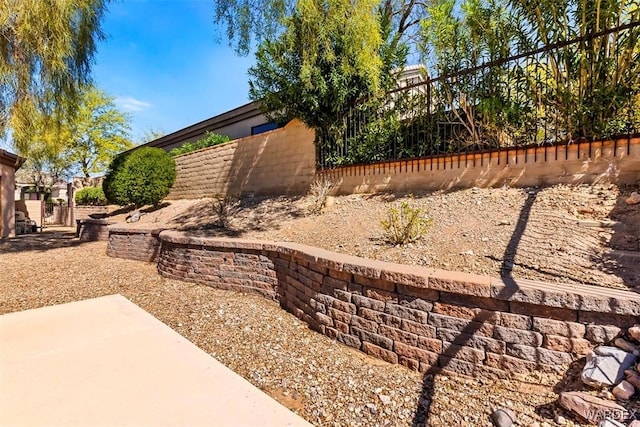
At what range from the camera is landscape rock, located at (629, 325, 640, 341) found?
6.57 feet

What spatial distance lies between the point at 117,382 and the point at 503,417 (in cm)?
221

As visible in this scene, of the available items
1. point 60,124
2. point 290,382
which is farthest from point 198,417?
point 60,124

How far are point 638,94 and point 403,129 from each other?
3059 mm

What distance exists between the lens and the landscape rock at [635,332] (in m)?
2.00

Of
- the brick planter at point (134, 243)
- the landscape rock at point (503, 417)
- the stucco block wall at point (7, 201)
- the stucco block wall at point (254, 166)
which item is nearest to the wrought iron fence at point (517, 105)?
the stucco block wall at point (254, 166)

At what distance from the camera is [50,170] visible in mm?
25344

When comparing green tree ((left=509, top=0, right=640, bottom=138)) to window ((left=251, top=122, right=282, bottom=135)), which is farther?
window ((left=251, top=122, right=282, bottom=135))

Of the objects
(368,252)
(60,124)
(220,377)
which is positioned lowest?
(220,377)

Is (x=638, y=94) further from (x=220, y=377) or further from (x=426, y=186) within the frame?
(x=220, y=377)

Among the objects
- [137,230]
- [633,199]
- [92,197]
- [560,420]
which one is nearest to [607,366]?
[560,420]

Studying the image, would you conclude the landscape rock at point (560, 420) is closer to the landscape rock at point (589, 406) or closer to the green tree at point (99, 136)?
the landscape rock at point (589, 406)

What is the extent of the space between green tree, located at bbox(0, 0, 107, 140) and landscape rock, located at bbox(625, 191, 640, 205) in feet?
30.9

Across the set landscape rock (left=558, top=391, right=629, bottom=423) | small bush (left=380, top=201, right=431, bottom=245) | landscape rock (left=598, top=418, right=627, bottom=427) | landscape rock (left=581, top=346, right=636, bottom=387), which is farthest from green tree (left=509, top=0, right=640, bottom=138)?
landscape rock (left=598, top=418, right=627, bottom=427)

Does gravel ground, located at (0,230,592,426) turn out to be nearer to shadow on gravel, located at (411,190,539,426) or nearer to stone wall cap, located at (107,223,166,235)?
shadow on gravel, located at (411,190,539,426)
